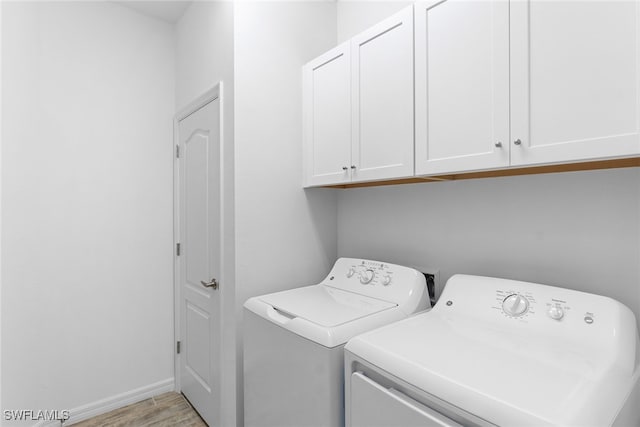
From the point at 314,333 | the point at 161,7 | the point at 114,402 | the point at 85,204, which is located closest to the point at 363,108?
the point at 314,333

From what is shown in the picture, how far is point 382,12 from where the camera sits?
1.85m

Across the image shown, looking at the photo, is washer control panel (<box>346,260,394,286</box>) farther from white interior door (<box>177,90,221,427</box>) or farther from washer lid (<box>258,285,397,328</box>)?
white interior door (<box>177,90,221,427</box>)

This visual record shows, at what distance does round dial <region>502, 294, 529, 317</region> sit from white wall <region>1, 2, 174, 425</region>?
224 centimetres

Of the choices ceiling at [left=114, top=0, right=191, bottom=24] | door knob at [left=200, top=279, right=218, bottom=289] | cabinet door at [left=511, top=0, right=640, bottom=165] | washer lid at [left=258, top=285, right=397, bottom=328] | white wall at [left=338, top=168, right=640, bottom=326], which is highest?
ceiling at [left=114, top=0, right=191, bottom=24]

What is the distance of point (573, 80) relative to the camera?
974 mm

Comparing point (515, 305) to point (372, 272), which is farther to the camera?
point (372, 272)

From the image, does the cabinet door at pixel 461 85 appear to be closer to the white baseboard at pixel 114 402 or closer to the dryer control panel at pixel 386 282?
the dryer control panel at pixel 386 282

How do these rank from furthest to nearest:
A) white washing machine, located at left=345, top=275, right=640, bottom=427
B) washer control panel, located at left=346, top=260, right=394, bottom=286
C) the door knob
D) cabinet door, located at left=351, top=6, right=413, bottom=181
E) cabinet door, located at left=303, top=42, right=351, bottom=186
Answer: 1. the door knob
2. cabinet door, located at left=303, top=42, right=351, bottom=186
3. washer control panel, located at left=346, top=260, right=394, bottom=286
4. cabinet door, located at left=351, top=6, right=413, bottom=181
5. white washing machine, located at left=345, top=275, right=640, bottom=427

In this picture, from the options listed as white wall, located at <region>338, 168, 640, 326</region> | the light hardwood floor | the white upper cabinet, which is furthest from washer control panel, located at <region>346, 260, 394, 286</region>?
the light hardwood floor

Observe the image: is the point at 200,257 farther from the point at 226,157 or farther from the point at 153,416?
the point at 153,416

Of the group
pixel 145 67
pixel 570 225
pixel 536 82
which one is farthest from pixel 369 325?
pixel 145 67

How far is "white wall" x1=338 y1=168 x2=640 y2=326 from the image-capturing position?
3.68 feet

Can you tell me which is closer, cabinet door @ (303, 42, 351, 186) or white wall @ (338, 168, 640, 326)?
white wall @ (338, 168, 640, 326)

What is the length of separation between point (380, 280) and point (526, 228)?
651 millimetres
